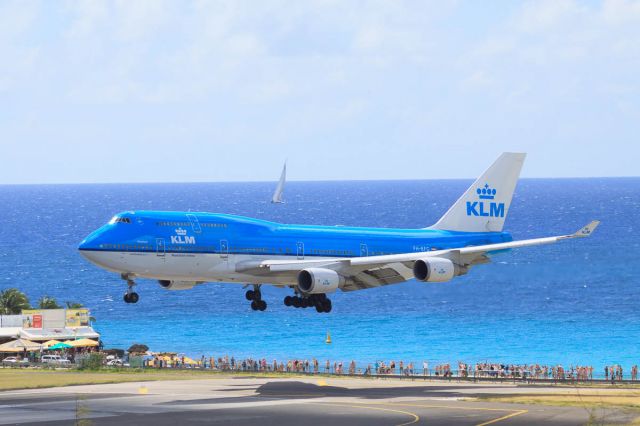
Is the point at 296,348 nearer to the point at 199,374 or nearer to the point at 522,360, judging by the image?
the point at 522,360

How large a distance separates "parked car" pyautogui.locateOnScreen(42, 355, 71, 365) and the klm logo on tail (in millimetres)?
42280

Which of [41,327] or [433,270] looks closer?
[433,270]

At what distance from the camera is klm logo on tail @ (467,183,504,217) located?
3489 inches

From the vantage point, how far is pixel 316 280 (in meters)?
74.6

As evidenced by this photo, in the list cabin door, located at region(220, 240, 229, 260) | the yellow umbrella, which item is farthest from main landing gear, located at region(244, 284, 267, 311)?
the yellow umbrella

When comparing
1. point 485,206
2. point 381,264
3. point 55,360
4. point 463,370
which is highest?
point 485,206

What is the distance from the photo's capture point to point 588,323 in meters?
177

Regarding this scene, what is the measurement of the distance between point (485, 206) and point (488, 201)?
1.79ft

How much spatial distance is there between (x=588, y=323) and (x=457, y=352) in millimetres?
36416

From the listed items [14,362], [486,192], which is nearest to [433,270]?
[486,192]

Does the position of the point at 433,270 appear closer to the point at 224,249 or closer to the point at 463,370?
the point at 224,249

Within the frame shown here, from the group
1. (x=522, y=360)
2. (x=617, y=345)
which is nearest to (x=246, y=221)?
(x=522, y=360)

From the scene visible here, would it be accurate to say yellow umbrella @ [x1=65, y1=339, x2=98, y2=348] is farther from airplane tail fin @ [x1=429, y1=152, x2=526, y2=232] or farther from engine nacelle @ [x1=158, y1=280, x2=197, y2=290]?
airplane tail fin @ [x1=429, y1=152, x2=526, y2=232]

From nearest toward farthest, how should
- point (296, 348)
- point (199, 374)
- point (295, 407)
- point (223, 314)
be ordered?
point (295, 407) < point (199, 374) < point (296, 348) < point (223, 314)
